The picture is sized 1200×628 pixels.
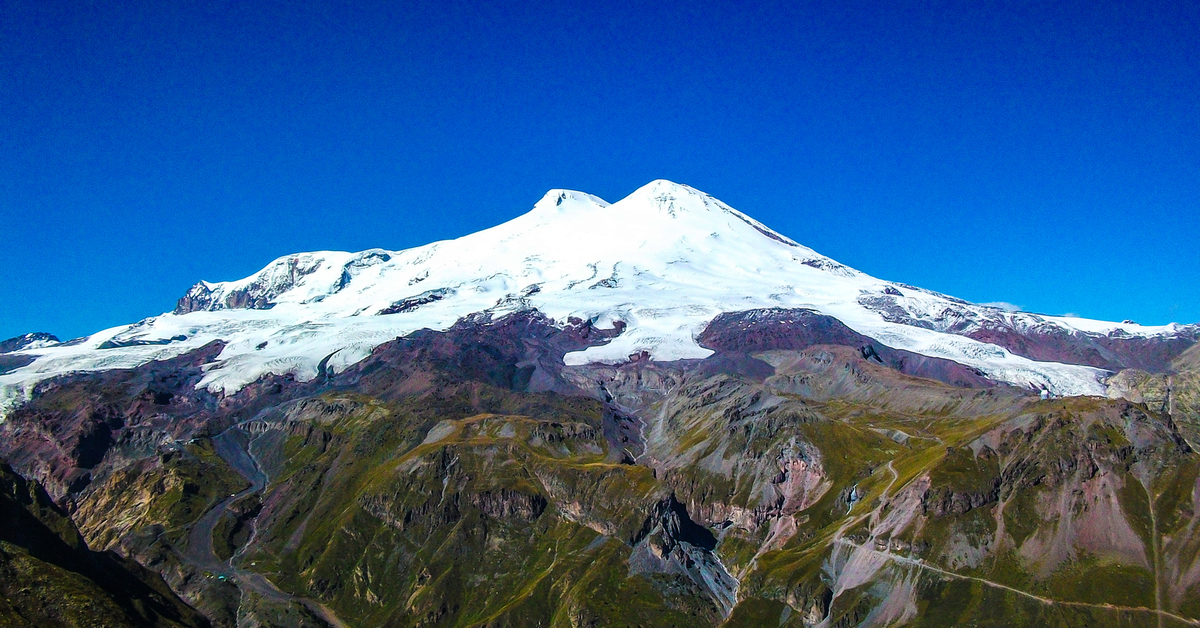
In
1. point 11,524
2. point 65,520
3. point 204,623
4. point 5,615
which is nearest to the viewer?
point 5,615

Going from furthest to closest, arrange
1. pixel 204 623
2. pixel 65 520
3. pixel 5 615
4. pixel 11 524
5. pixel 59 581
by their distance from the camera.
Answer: pixel 204 623 → pixel 65 520 → pixel 11 524 → pixel 59 581 → pixel 5 615

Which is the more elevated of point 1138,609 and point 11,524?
point 11,524

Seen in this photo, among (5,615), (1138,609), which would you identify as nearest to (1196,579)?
(1138,609)

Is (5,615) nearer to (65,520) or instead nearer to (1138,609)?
(65,520)

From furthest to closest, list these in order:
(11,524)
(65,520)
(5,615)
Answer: (65,520)
(11,524)
(5,615)

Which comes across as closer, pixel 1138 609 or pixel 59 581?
pixel 59 581

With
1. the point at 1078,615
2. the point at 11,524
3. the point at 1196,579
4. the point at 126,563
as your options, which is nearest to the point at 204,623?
the point at 126,563

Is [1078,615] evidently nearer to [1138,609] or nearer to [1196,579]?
[1138,609]

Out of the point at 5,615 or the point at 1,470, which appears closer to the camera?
the point at 5,615

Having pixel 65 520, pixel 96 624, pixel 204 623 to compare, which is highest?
pixel 65 520
